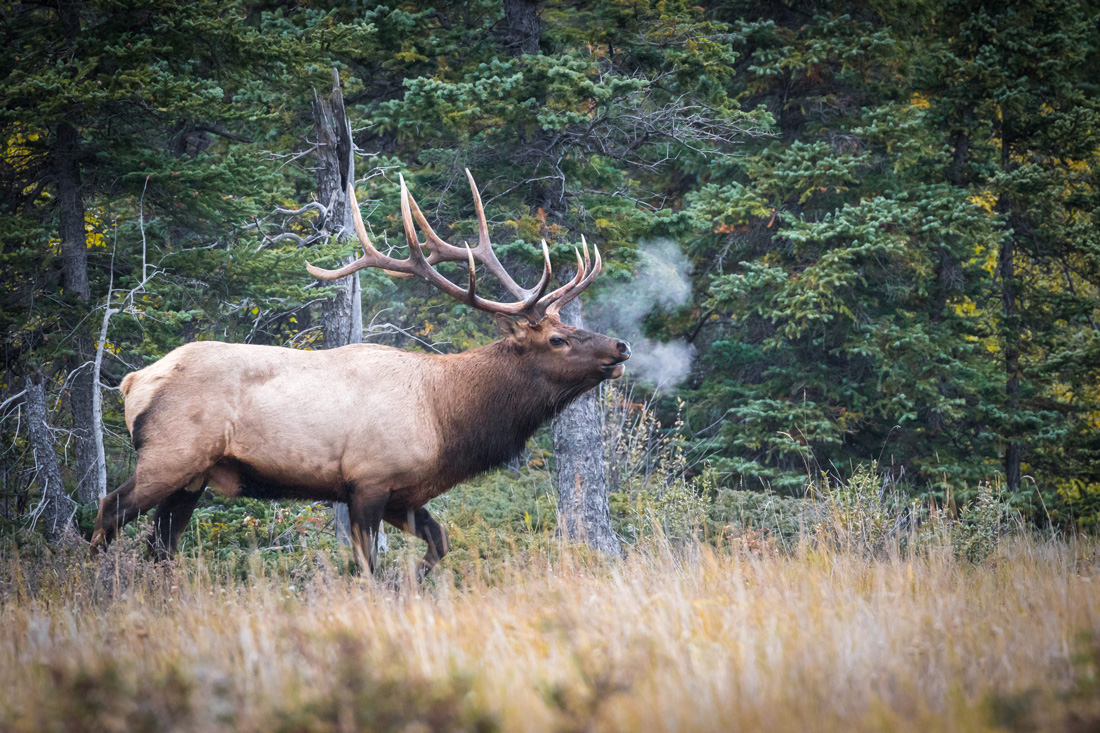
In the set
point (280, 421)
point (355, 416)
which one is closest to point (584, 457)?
point (355, 416)

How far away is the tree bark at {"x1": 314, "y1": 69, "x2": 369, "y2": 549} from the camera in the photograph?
324 inches

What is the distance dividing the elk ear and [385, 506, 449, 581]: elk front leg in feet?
5.04

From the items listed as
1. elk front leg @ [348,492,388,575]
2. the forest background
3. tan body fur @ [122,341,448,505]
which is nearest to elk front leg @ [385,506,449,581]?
tan body fur @ [122,341,448,505]

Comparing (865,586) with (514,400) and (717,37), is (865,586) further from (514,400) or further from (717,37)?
(717,37)

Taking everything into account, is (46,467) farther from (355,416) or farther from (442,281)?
(442,281)

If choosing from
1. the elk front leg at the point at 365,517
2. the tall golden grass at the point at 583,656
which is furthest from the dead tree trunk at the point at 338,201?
the tall golden grass at the point at 583,656

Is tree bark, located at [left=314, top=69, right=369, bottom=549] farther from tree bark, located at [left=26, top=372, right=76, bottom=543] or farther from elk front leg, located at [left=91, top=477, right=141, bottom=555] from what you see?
elk front leg, located at [left=91, top=477, right=141, bottom=555]

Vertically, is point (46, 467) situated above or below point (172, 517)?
above

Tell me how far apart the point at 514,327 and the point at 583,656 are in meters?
3.92

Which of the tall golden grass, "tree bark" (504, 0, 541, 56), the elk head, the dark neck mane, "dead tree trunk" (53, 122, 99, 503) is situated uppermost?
"tree bark" (504, 0, 541, 56)

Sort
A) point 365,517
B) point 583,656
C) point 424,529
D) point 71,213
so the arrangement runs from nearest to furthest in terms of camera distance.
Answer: point 583,656, point 365,517, point 424,529, point 71,213

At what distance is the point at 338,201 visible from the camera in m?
8.41

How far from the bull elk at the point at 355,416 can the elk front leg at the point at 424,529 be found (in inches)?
0.5

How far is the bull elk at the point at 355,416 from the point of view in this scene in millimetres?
5602
